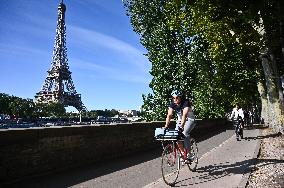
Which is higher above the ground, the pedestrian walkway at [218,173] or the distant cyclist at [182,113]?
the distant cyclist at [182,113]

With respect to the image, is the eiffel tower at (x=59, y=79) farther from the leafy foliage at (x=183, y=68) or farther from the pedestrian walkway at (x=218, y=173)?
the pedestrian walkway at (x=218, y=173)

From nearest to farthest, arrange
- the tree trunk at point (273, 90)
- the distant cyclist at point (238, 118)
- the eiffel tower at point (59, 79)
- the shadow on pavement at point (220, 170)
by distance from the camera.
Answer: the shadow on pavement at point (220, 170)
the distant cyclist at point (238, 118)
the tree trunk at point (273, 90)
the eiffel tower at point (59, 79)

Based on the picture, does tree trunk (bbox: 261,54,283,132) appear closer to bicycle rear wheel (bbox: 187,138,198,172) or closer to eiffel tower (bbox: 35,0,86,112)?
bicycle rear wheel (bbox: 187,138,198,172)

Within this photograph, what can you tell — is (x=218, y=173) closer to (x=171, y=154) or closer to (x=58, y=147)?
(x=171, y=154)

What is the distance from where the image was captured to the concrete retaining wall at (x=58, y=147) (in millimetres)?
7027

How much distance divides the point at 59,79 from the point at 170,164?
8746 cm


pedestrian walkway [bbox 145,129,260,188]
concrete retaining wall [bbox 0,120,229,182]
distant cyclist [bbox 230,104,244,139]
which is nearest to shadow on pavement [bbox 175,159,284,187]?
pedestrian walkway [bbox 145,129,260,188]

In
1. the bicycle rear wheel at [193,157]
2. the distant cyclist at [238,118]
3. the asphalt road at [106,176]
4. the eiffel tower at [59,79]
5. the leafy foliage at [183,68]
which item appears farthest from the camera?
the eiffel tower at [59,79]

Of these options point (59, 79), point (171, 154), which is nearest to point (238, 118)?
point (171, 154)

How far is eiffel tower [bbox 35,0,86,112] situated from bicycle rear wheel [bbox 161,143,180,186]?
284 ft

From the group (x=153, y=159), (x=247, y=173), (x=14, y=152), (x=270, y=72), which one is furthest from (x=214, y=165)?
(x=270, y=72)

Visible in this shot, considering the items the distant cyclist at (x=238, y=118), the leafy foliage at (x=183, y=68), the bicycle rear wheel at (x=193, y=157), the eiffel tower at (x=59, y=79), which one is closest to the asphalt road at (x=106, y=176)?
the bicycle rear wheel at (x=193, y=157)

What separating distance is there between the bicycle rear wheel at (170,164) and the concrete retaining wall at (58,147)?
2.64 m

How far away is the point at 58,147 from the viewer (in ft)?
28.2
